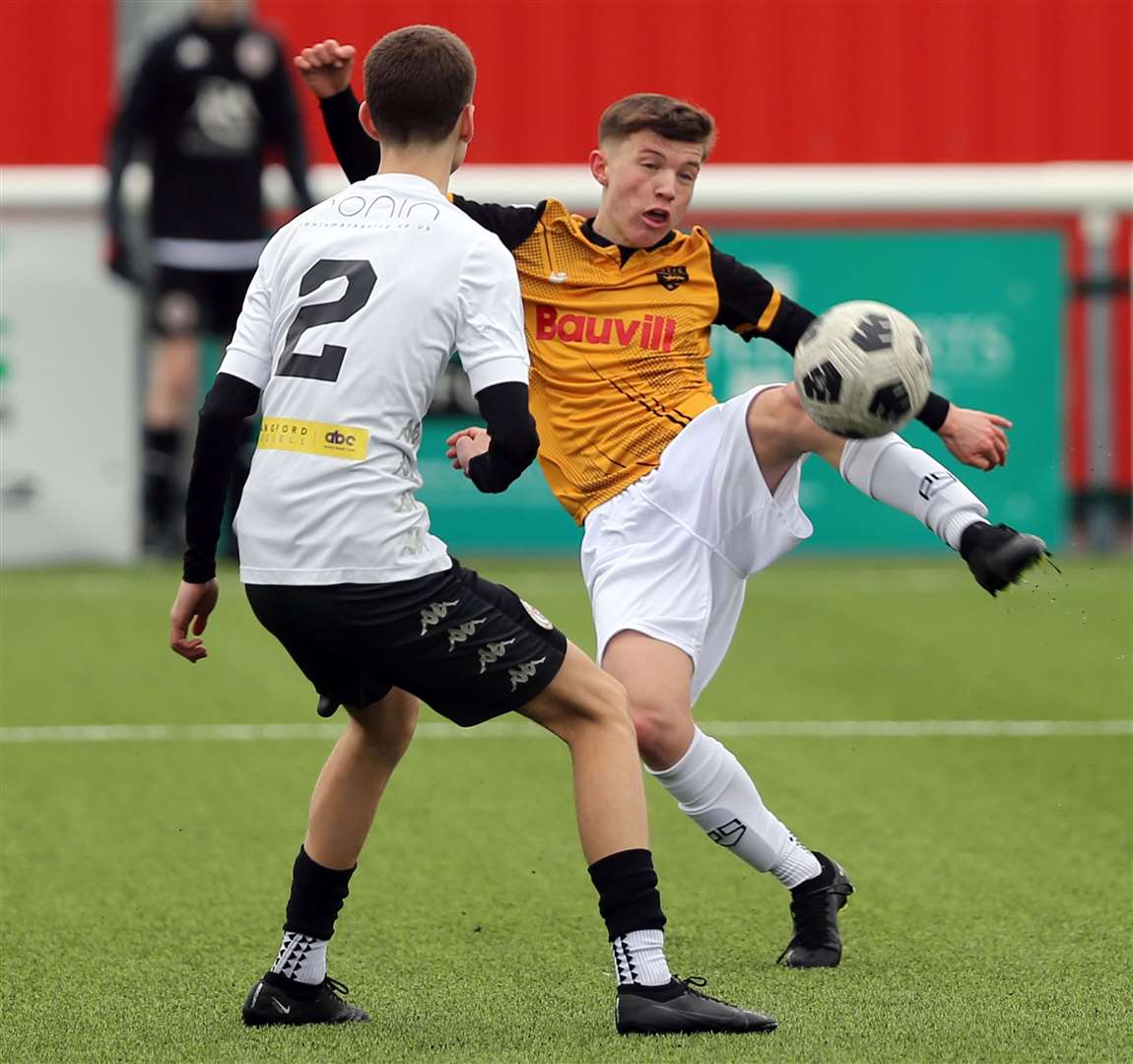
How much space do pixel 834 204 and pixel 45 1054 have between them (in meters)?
8.65

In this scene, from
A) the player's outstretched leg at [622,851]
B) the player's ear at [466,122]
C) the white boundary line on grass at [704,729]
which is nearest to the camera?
the player's outstretched leg at [622,851]

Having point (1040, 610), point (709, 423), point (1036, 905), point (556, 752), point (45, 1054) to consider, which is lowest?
point (1040, 610)

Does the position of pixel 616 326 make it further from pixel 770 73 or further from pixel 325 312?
pixel 770 73

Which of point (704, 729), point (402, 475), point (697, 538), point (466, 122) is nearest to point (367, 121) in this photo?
point (466, 122)

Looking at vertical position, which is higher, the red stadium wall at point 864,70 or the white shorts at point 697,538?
the white shorts at point 697,538

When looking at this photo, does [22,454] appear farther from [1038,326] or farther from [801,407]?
[801,407]

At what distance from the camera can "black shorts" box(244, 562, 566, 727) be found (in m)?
3.90

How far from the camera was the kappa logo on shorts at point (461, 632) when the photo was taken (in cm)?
392

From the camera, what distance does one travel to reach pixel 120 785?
22.5ft

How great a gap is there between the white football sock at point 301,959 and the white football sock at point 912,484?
1380mm

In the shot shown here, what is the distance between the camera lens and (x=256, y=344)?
159 inches

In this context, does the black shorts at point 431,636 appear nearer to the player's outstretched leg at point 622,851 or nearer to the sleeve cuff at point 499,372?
the player's outstretched leg at point 622,851

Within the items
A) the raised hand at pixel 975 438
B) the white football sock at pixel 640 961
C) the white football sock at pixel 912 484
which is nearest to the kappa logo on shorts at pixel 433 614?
the white football sock at pixel 640 961

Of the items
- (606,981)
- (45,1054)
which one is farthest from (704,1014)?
(45,1054)
